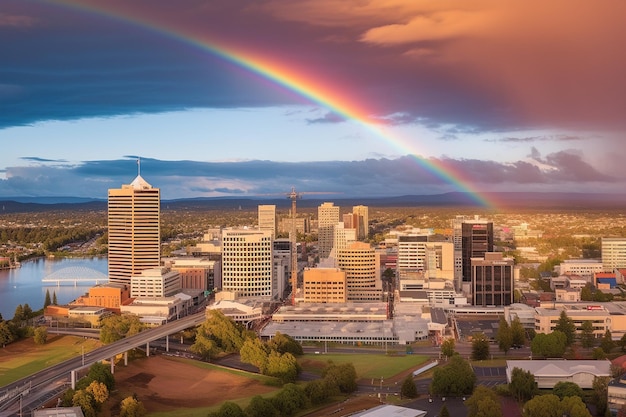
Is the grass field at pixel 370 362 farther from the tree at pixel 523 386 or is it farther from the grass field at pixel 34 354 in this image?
the grass field at pixel 34 354

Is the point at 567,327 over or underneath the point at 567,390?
over

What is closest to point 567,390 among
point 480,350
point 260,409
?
point 480,350

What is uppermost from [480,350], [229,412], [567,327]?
[567,327]

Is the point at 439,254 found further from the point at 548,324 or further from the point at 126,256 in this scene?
the point at 126,256

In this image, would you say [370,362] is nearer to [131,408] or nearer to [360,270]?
[131,408]

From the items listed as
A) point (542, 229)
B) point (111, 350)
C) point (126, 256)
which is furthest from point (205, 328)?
point (542, 229)

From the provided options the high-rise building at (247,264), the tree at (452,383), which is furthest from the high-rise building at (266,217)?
the tree at (452,383)
